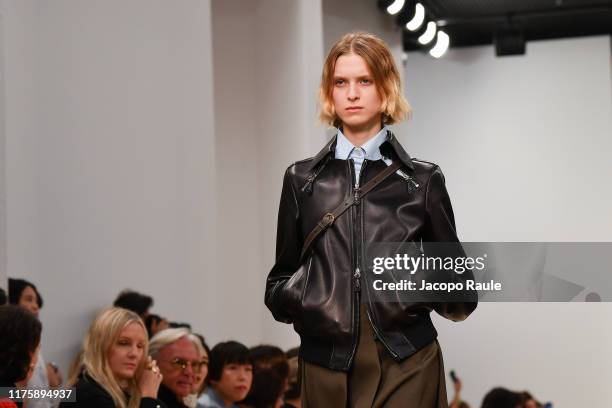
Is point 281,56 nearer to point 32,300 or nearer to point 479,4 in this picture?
point 479,4

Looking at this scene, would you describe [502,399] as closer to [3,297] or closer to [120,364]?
[120,364]

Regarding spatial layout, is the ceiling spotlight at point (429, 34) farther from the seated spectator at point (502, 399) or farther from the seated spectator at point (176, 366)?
the seated spectator at point (176, 366)

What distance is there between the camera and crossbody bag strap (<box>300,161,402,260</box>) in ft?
7.73

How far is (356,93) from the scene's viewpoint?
2.41 metres

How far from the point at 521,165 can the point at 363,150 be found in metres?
4.83

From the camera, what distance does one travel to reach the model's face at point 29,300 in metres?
4.73

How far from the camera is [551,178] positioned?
21.9ft

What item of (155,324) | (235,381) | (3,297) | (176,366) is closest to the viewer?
(3,297)

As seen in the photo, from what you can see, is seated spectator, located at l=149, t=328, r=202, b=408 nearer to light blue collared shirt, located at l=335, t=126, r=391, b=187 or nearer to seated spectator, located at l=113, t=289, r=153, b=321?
seated spectator, located at l=113, t=289, r=153, b=321

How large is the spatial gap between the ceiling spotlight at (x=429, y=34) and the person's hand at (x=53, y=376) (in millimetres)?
4624

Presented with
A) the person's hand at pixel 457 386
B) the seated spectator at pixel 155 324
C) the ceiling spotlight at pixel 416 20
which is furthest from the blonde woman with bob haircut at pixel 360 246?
the ceiling spotlight at pixel 416 20

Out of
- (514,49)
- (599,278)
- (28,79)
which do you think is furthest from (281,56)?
(599,278)

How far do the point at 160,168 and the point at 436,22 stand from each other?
4.25 meters

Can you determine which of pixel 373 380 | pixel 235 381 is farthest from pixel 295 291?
pixel 235 381
